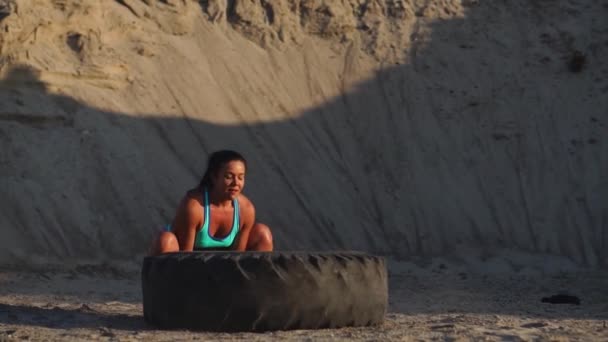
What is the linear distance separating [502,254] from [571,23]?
4530mm

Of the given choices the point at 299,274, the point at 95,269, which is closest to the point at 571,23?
the point at 95,269

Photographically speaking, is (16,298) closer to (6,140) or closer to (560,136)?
(6,140)

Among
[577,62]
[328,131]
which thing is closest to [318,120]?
[328,131]

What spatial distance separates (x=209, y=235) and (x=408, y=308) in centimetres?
207

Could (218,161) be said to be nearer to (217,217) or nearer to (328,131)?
(217,217)

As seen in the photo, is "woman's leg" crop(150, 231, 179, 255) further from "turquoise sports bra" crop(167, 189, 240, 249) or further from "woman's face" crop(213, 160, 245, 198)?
"woman's face" crop(213, 160, 245, 198)

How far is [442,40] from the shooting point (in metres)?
15.5

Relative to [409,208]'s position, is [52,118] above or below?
above

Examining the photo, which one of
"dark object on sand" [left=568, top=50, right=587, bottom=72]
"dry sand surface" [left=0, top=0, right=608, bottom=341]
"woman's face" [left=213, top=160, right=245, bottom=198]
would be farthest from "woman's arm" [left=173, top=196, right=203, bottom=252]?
"dark object on sand" [left=568, top=50, right=587, bottom=72]

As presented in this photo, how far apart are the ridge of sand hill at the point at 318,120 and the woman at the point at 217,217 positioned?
4.94 metres

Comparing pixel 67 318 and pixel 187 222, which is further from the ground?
pixel 187 222

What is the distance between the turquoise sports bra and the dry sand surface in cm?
315

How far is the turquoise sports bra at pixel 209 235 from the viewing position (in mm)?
6762

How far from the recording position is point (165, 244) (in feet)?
22.0
